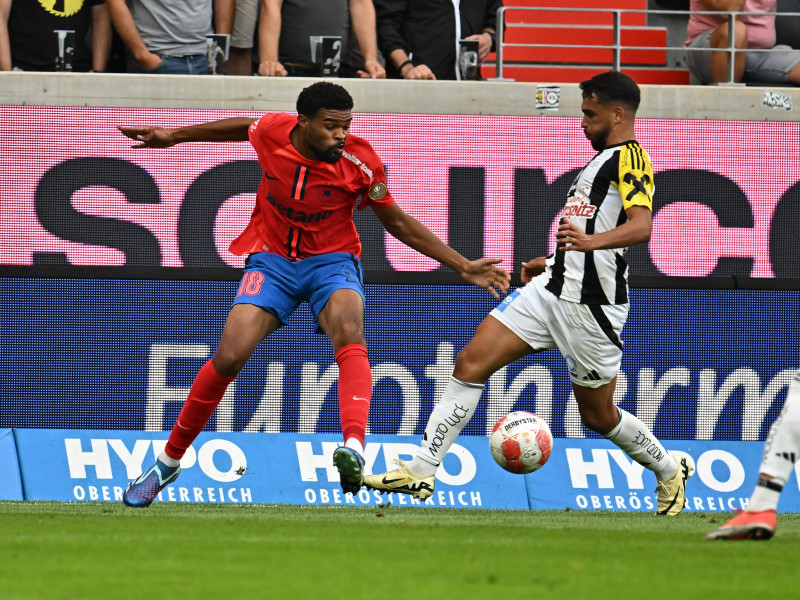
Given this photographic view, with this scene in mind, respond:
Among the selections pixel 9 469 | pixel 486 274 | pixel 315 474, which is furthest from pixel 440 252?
pixel 9 469

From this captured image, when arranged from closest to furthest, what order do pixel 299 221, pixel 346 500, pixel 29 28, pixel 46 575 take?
pixel 46 575 → pixel 299 221 → pixel 346 500 → pixel 29 28

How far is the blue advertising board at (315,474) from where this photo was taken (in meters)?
9.85

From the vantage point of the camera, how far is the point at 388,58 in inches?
445

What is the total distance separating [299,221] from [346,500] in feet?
10.2

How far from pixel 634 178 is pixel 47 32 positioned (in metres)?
5.49

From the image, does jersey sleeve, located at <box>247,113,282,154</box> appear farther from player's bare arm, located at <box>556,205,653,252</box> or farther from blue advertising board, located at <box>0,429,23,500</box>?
blue advertising board, located at <box>0,429,23,500</box>

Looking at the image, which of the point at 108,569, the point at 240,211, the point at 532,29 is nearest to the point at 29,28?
the point at 240,211

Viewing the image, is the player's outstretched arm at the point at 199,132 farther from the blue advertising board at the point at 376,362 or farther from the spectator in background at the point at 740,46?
the spectator in background at the point at 740,46

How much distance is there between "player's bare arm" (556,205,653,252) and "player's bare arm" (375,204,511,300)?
50 cm

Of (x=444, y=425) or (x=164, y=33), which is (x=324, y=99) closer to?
(x=444, y=425)

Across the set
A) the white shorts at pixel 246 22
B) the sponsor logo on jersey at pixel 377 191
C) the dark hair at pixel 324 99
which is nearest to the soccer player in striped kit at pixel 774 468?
the sponsor logo on jersey at pixel 377 191

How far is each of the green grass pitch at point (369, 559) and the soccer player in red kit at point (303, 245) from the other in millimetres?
709

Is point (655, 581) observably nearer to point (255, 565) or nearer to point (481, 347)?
point (255, 565)

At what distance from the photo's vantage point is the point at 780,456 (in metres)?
5.49
